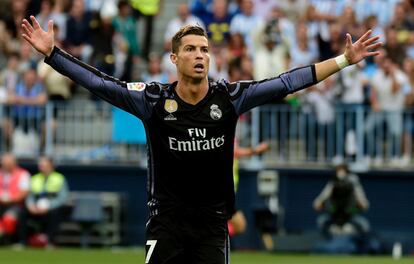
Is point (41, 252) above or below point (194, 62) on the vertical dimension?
below

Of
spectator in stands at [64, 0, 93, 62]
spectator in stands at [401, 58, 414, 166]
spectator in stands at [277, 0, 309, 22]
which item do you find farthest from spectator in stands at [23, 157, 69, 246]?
spectator in stands at [401, 58, 414, 166]

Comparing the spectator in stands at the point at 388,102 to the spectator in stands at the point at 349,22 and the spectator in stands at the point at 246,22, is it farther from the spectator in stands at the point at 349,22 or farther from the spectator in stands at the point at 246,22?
the spectator in stands at the point at 246,22

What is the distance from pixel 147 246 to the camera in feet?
28.6

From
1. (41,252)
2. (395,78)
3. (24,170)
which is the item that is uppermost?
(395,78)

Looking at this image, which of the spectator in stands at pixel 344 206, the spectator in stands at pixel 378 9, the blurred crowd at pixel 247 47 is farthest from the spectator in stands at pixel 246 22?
the spectator in stands at pixel 344 206

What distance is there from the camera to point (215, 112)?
8.76m

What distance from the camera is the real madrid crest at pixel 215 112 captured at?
875cm

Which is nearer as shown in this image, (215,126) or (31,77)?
(215,126)

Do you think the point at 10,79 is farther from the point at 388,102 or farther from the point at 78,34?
the point at 388,102

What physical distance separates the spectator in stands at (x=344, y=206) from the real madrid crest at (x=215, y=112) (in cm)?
1201

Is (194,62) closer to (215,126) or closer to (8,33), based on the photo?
(215,126)

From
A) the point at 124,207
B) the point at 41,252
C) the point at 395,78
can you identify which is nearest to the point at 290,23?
the point at 395,78

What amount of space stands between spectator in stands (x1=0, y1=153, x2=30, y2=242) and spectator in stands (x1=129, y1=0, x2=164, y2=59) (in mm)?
3645

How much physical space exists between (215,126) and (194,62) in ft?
1.62
